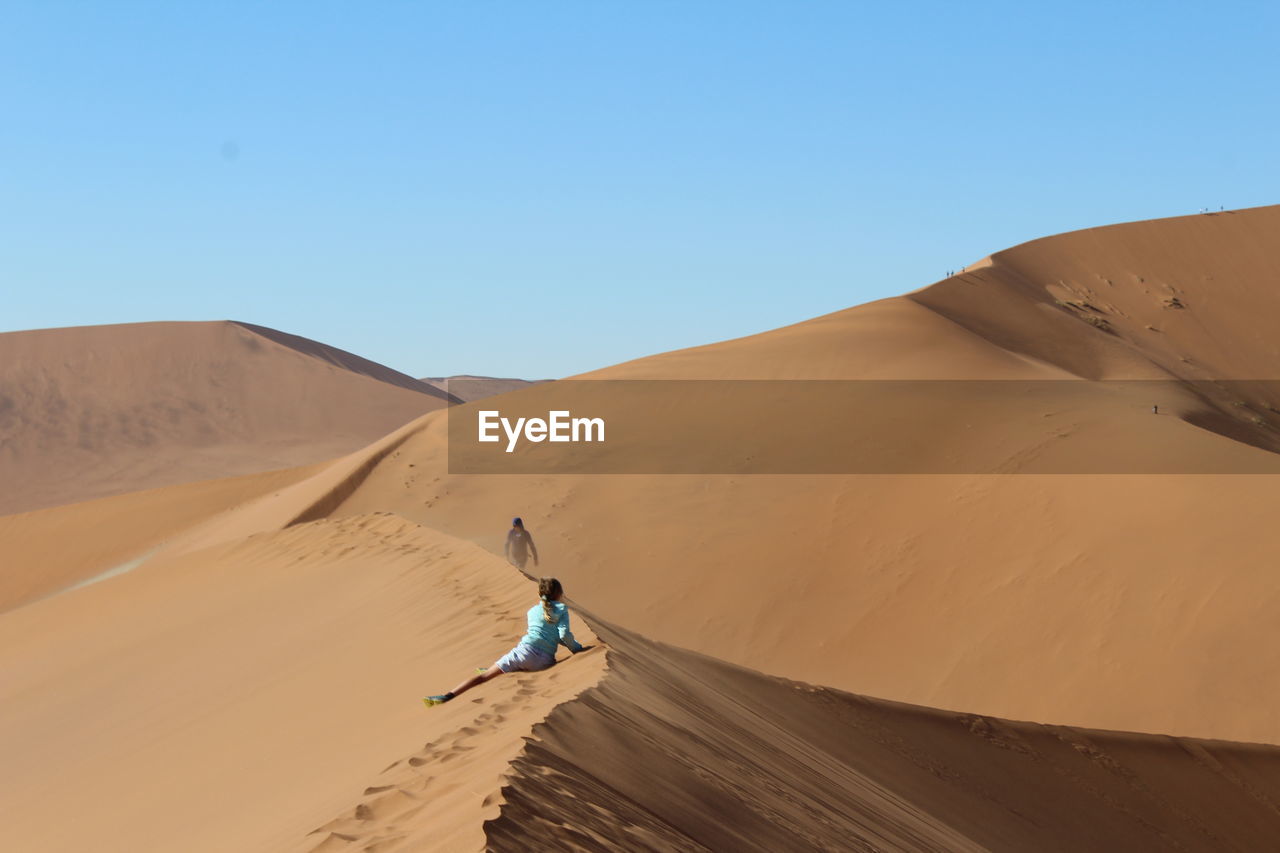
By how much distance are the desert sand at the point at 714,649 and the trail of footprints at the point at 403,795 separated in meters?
0.03

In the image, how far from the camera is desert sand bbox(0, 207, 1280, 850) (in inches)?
253

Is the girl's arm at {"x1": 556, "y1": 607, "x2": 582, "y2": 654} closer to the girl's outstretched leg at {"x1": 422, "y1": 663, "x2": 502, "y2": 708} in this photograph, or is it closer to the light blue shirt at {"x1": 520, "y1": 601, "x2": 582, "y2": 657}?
the light blue shirt at {"x1": 520, "y1": 601, "x2": 582, "y2": 657}

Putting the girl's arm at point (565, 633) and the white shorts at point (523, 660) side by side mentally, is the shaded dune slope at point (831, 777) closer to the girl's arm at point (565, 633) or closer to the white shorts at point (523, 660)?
the girl's arm at point (565, 633)

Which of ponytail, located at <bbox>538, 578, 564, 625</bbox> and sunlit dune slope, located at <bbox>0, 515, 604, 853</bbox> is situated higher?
ponytail, located at <bbox>538, 578, 564, 625</bbox>

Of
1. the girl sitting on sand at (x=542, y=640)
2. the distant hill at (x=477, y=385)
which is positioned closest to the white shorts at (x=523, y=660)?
the girl sitting on sand at (x=542, y=640)

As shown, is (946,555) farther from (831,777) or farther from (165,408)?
(165,408)

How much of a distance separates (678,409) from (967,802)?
48.4 ft

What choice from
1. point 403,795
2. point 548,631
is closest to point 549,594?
point 548,631

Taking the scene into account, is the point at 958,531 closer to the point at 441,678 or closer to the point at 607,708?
the point at 441,678

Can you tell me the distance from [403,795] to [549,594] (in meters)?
2.67

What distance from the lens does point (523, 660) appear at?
809 centimetres

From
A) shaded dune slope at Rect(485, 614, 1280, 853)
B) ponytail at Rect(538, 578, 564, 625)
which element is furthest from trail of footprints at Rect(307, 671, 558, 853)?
ponytail at Rect(538, 578, 564, 625)

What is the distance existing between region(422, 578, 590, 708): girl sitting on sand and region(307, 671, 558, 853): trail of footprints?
0.90 metres

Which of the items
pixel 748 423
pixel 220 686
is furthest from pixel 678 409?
pixel 220 686
